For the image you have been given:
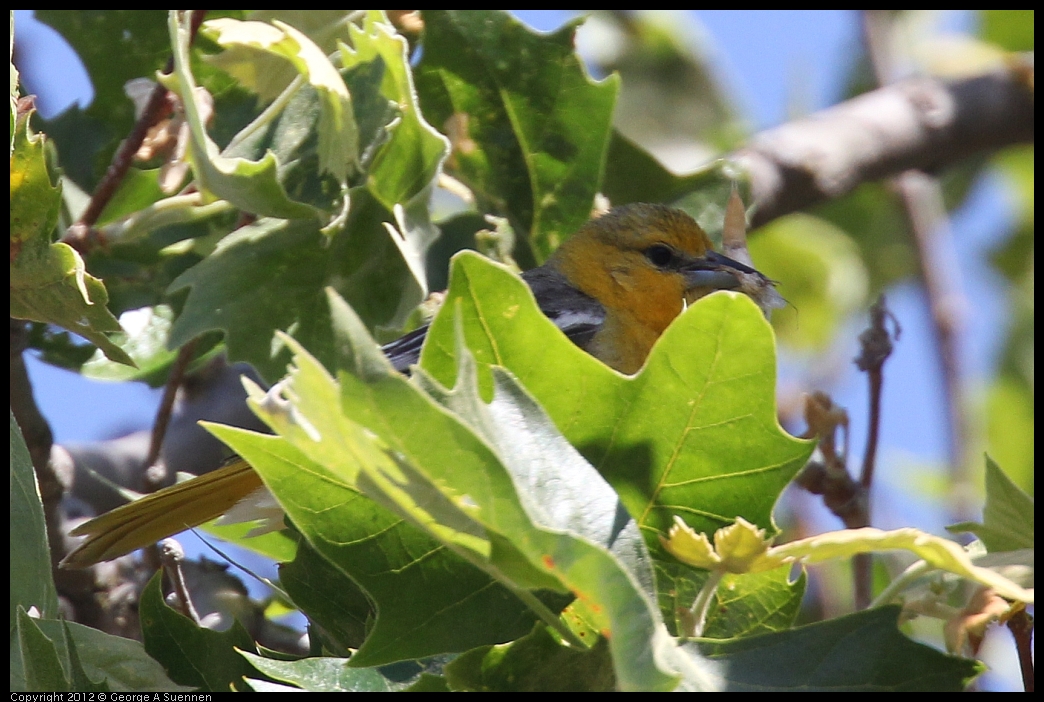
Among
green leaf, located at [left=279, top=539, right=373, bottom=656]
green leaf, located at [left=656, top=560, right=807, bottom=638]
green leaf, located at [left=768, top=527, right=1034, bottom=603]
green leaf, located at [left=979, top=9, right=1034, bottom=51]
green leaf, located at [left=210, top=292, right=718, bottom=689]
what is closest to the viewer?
green leaf, located at [left=210, top=292, right=718, bottom=689]

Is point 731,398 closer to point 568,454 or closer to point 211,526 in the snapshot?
point 568,454

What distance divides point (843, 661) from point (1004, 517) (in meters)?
0.66

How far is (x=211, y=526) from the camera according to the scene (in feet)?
10.8

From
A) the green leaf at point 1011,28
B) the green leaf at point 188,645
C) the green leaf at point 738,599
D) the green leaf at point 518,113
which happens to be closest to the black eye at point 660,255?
the green leaf at point 518,113

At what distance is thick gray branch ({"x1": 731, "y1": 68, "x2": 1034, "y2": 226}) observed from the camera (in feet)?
16.7

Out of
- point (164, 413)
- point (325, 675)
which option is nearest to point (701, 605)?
point (325, 675)

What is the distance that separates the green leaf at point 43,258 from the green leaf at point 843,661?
1.71 metres

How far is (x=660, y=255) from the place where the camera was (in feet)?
15.5

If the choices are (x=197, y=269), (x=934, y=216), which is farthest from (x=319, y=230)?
(x=934, y=216)

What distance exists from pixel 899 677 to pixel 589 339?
2.31 metres

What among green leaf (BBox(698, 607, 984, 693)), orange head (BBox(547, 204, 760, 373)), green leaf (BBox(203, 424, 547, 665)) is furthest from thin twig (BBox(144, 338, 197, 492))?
green leaf (BBox(698, 607, 984, 693))

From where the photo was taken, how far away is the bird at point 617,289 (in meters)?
3.48

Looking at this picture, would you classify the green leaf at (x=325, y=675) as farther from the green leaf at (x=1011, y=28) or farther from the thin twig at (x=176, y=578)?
the green leaf at (x=1011, y=28)

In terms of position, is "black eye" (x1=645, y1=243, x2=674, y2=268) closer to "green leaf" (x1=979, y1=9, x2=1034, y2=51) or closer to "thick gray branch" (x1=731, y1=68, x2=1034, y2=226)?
"thick gray branch" (x1=731, y1=68, x2=1034, y2=226)
